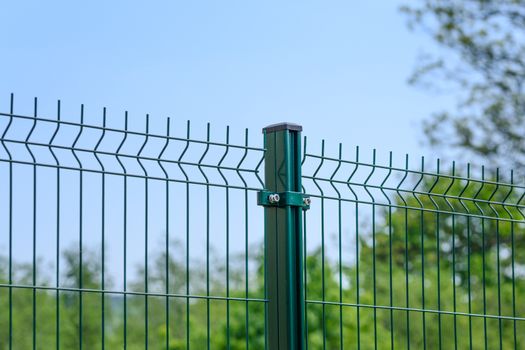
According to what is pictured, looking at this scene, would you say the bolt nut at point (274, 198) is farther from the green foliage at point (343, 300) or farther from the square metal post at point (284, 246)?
the green foliage at point (343, 300)

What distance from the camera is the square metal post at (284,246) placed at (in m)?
4.45

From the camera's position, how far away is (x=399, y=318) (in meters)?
21.2

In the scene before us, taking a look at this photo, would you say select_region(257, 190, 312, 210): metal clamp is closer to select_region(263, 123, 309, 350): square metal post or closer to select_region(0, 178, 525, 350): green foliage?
select_region(263, 123, 309, 350): square metal post

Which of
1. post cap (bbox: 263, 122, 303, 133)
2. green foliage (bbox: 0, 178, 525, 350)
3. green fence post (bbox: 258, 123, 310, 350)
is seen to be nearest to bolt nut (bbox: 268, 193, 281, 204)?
green fence post (bbox: 258, 123, 310, 350)

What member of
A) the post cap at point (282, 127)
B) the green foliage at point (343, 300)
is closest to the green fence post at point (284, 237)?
the post cap at point (282, 127)

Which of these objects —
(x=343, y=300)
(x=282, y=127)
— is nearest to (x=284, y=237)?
(x=282, y=127)

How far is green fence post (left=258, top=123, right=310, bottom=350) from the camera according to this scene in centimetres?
445

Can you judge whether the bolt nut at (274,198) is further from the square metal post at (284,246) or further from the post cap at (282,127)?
the post cap at (282,127)

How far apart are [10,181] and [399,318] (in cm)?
1800

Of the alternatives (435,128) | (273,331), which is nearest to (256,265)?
(435,128)

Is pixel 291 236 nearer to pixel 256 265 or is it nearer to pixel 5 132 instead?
pixel 5 132

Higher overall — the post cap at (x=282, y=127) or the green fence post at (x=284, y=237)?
the post cap at (x=282, y=127)

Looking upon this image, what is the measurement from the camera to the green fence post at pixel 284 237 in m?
4.45

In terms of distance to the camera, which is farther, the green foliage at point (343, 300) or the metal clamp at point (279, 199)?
the green foliage at point (343, 300)
